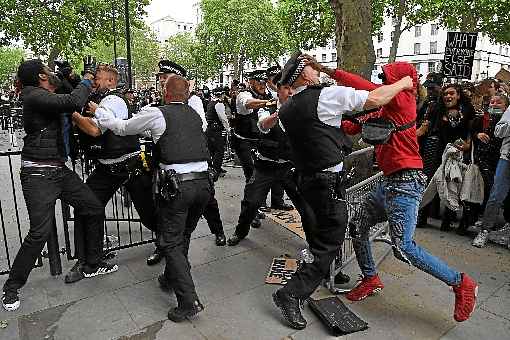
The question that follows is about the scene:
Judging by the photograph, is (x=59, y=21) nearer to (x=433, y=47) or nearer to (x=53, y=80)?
(x=53, y=80)

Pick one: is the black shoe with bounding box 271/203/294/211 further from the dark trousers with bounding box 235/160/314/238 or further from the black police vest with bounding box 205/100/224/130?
the black police vest with bounding box 205/100/224/130

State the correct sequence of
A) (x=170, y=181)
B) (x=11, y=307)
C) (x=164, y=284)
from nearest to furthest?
1. (x=170, y=181)
2. (x=11, y=307)
3. (x=164, y=284)

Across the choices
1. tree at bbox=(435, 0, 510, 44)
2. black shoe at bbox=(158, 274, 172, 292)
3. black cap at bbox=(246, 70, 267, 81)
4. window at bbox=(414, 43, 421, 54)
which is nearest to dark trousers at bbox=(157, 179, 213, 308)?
black shoe at bbox=(158, 274, 172, 292)

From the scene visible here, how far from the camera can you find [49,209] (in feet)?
11.9

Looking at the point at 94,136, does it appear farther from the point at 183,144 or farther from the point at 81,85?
the point at 183,144

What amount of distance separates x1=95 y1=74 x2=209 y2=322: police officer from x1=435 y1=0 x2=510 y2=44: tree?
18222 mm

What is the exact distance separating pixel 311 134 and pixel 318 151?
0.14 meters

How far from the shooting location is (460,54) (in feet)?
26.7

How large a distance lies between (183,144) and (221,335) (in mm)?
1484

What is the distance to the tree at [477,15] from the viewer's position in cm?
1787

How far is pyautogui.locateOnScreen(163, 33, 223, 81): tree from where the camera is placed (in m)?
42.0

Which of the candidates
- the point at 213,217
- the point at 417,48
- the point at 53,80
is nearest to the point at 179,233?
the point at 213,217

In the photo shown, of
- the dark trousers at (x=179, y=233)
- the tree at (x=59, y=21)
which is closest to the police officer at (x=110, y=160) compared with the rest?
the dark trousers at (x=179, y=233)

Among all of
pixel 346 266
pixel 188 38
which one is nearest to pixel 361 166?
pixel 346 266
